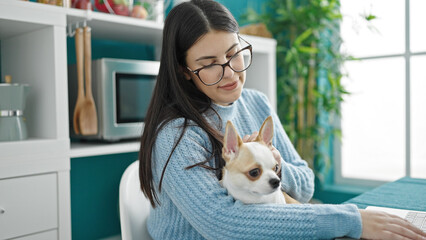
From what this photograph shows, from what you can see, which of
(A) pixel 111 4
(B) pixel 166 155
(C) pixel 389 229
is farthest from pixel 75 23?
(C) pixel 389 229

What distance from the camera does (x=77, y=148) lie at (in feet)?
5.17

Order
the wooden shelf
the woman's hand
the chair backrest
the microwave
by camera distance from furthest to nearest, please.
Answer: the microwave, the wooden shelf, the chair backrest, the woman's hand

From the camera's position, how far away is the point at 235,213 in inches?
32.5

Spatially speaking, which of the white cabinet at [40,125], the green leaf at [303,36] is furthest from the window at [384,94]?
the white cabinet at [40,125]

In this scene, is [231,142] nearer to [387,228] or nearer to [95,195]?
[387,228]

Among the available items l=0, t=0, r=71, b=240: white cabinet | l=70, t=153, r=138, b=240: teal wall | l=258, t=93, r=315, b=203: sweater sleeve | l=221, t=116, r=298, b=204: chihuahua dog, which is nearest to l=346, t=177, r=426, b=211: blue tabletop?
l=258, t=93, r=315, b=203: sweater sleeve

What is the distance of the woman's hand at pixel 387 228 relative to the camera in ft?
2.42

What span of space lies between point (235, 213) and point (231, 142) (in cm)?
15

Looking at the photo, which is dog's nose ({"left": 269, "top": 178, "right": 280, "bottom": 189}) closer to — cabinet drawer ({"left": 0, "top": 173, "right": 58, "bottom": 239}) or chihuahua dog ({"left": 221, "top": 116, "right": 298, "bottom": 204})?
chihuahua dog ({"left": 221, "top": 116, "right": 298, "bottom": 204})

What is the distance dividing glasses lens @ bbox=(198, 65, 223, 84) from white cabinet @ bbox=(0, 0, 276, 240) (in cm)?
68

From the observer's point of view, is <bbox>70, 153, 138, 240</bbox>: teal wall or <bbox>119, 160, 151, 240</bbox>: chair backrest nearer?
<bbox>119, 160, 151, 240</bbox>: chair backrest

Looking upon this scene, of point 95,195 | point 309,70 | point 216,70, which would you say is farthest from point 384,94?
point 216,70

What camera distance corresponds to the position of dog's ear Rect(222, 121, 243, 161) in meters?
0.77

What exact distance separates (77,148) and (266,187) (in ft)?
3.41
